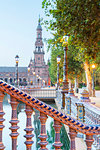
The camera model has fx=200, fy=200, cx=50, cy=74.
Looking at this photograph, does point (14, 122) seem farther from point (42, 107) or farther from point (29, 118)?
point (42, 107)

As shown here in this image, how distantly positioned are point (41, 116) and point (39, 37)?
13017 cm

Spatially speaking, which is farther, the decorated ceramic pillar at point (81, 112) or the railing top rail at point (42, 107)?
the decorated ceramic pillar at point (81, 112)

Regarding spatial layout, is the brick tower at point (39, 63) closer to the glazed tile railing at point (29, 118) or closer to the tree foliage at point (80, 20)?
the tree foliage at point (80, 20)

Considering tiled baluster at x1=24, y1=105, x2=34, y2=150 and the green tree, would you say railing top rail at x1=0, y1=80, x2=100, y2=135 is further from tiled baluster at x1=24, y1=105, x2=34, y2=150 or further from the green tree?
the green tree

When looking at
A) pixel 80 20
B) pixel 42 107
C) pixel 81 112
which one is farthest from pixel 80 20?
pixel 42 107

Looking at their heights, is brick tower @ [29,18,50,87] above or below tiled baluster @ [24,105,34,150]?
above

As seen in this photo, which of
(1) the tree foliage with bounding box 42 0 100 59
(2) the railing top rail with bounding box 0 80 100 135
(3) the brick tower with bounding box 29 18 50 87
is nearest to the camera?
(2) the railing top rail with bounding box 0 80 100 135

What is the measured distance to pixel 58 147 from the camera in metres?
2.44

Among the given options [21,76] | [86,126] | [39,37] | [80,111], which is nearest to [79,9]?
[80,111]

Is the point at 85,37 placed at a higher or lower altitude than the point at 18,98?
higher

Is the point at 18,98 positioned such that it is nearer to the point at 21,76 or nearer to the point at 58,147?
the point at 58,147

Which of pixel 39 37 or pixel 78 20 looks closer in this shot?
pixel 78 20

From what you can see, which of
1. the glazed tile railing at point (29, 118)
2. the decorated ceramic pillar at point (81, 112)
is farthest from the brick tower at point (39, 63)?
the glazed tile railing at point (29, 118)

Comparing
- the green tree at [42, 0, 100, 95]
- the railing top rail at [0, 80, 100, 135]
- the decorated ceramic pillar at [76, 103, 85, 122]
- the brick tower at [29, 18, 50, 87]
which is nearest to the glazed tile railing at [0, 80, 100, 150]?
the railing top rail at [0, 80, 100, 135]
